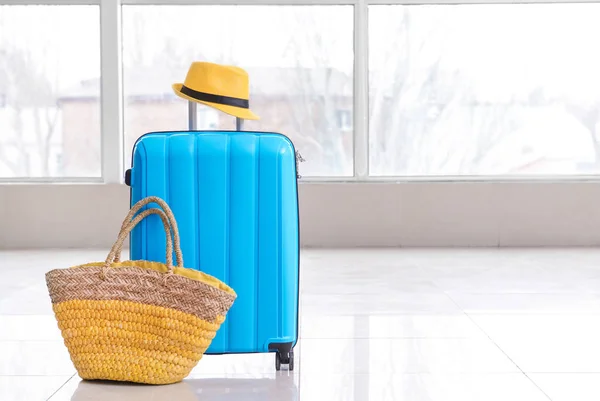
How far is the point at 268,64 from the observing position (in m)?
6.72

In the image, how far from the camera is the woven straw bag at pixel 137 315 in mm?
2008

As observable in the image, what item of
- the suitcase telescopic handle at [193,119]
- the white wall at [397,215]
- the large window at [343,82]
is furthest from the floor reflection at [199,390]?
the large window at [343,82]

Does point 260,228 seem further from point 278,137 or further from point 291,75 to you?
point 291,75

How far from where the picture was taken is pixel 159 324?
2.01 metres

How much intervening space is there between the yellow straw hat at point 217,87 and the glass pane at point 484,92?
14.1 ft

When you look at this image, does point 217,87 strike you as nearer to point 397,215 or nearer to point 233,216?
point 233,216

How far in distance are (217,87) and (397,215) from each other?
417cm

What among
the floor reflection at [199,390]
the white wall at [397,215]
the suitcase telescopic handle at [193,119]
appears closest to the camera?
the floor reflection at [199,390]

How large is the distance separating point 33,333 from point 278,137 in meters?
1.23

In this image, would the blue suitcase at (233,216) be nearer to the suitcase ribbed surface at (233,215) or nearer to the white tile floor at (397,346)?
the suitcase ribbed surface at (233,215)

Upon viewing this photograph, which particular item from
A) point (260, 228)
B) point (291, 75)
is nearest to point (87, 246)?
point (291, 75)

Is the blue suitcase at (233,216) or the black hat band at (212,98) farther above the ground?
the black hat band at (212,98)

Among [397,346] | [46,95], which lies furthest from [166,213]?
[46,95]

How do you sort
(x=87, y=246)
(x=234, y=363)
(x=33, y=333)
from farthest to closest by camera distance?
(x=87, y=246)
(x=33, y=333)
(x=234, y=363)
